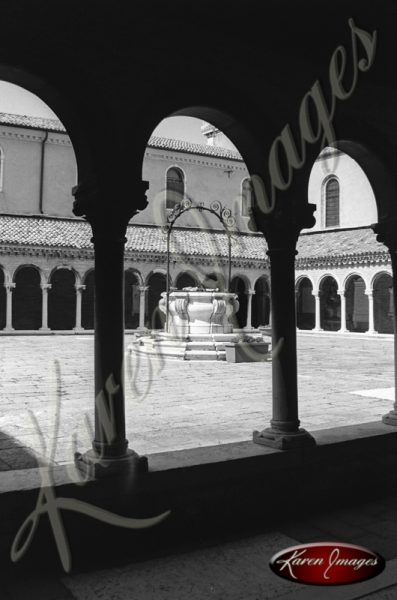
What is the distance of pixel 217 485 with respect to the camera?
3572mm

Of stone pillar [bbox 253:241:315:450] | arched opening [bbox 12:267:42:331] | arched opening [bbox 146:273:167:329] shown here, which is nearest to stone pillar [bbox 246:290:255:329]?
arched opening [bbox 146:273:167:329]

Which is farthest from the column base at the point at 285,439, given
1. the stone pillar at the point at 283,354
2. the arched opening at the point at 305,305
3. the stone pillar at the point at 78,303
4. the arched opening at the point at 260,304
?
the arched opening at the point at 305,305

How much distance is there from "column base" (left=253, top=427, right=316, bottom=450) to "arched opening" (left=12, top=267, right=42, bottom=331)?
2252 cm

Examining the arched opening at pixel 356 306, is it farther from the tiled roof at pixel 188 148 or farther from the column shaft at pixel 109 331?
the column shaft at pixel 109 331

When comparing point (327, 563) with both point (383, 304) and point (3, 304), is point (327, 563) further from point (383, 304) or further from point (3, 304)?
point (383, 304)

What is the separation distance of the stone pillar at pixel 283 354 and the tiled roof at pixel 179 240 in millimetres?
20744

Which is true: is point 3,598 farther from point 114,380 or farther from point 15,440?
point 15,440

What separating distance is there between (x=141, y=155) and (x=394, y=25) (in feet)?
6.62

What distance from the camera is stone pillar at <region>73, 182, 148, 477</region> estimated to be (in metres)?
3.53

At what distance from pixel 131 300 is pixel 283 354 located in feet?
79.5

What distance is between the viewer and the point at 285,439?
3.96 m

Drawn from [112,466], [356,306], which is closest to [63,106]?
[112,466]

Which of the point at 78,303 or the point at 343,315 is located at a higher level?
the point at 78,303

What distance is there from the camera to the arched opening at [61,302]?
84.5 feet
